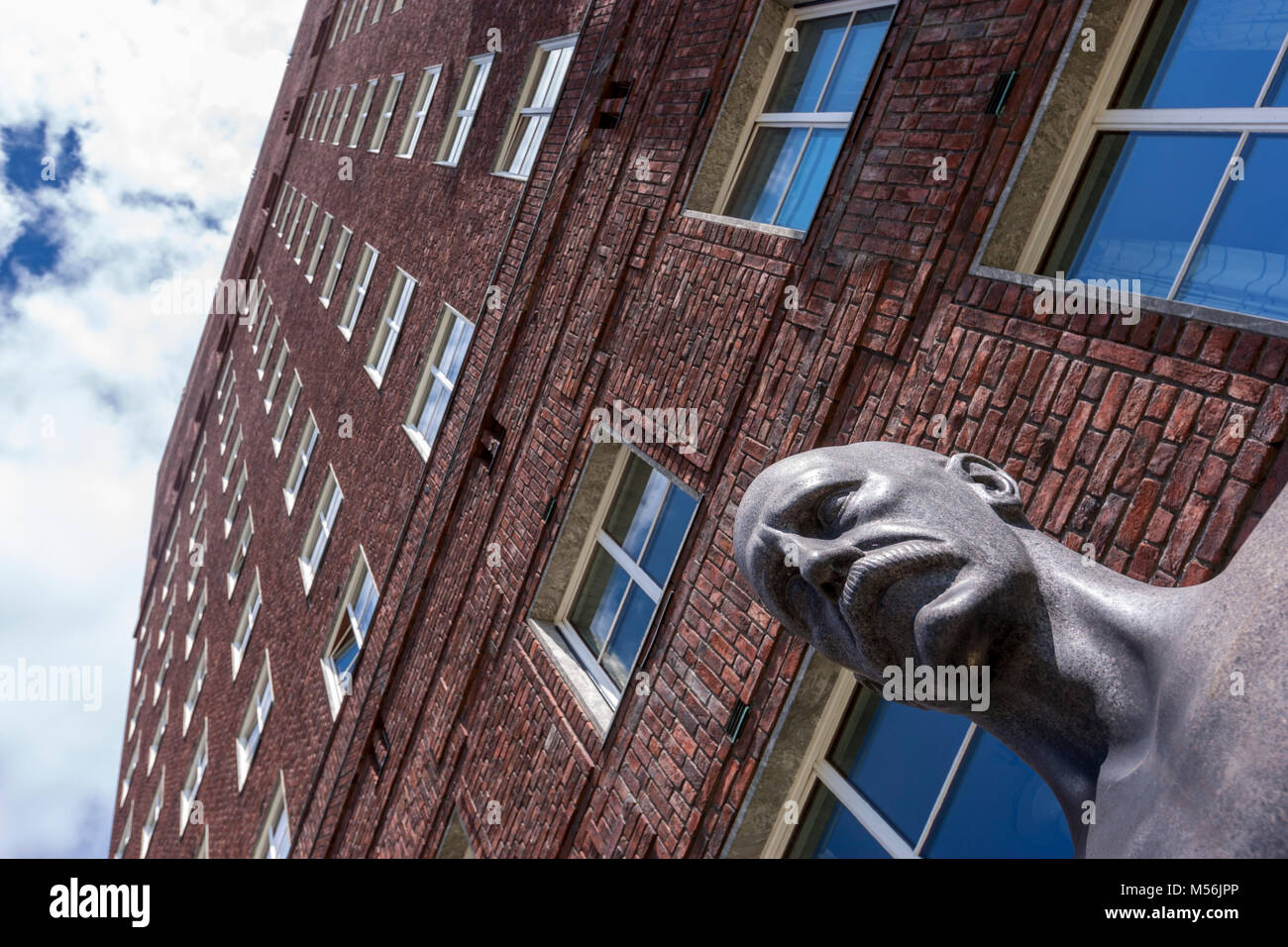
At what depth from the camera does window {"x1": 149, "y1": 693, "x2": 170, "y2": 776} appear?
19.5 meters

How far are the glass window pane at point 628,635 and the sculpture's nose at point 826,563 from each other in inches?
143

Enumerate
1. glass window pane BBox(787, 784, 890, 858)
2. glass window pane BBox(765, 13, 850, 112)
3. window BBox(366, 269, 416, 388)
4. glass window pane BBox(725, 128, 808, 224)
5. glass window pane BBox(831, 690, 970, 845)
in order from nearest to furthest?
glass window pane BBox(831, 690, 970, 845) → glass window pane BBox(787, 784, 890, 858) → glass window pane BBox(765, 13, 850, 112) → glass window pane BBox(725, 128, 808, 224) → window BBox(366, 269, 416, 388)

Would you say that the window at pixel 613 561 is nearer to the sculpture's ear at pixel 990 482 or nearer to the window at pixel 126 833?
the sculpture's ear at pixel 990 482

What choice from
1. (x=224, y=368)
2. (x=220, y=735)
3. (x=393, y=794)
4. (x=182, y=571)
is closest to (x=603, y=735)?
(x=393, y=794)

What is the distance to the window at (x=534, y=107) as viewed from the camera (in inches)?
348

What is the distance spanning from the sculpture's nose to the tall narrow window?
11.5 feet

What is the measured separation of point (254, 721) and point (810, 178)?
39.0 feet

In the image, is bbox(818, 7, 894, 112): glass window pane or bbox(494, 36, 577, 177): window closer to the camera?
bbox(818, 7, 894, 112): glass window pane

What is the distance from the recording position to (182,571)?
73.6ft

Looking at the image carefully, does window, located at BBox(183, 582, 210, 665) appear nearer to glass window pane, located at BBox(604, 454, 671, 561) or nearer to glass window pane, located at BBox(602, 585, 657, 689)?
glass window pane, located at BBox(604, 454, 671, 561)

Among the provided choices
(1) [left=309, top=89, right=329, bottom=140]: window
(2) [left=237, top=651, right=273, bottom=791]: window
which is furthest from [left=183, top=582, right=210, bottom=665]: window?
(1) [left=309, top=89, right=329, bottom=140]: window

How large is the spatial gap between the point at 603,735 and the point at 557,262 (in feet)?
13.1

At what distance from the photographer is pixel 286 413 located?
15797 mm
